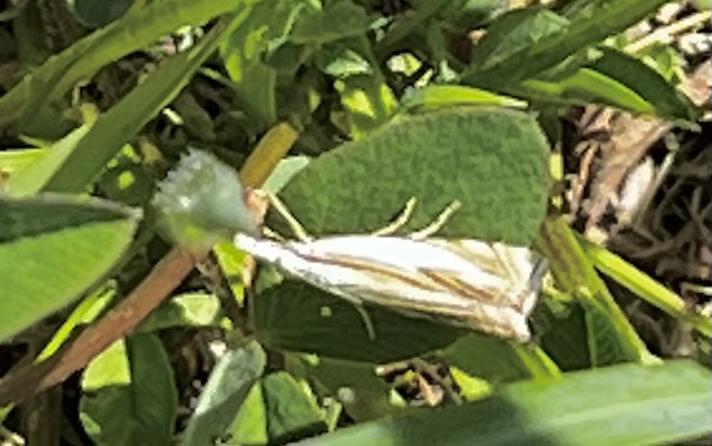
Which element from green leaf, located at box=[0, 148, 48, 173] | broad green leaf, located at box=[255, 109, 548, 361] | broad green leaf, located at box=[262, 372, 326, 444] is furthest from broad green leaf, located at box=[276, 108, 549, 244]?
green leaf, located at box=[0, 148, 48, 173]

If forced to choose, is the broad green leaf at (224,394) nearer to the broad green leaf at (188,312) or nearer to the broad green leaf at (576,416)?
the broad green leaf at (576,416)

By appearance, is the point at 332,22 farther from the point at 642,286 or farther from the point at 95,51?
the point at 642,286

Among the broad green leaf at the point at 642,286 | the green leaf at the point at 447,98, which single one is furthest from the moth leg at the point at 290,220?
the broad green leaf at the point at 642,286

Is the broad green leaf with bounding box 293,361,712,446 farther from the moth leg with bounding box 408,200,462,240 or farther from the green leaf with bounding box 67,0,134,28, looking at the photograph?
the green leaf with bounding box 67,0,134,28

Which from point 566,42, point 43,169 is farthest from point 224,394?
point 566,42

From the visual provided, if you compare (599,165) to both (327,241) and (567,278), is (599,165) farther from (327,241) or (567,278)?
(327,241)

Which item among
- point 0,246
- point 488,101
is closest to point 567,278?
point 488,101
